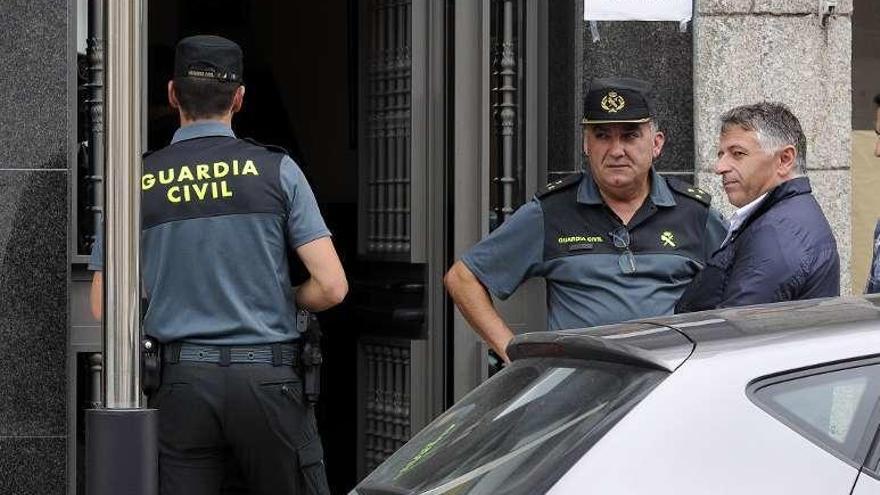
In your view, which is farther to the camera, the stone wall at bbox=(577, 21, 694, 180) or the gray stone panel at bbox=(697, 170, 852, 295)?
the gray stone panel at bbox=(697, 170, 852, 295)

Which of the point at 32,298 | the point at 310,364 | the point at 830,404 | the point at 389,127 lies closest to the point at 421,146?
the point at 389,127

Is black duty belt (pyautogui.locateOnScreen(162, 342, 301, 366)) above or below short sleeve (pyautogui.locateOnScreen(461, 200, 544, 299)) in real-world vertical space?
below

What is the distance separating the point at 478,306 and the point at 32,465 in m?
2.25

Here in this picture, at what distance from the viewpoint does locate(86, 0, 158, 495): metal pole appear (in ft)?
15.9

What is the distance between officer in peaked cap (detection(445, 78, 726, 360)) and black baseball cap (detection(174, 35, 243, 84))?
1.03 m

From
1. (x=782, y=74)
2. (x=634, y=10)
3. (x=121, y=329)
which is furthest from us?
(x=782, y=74)

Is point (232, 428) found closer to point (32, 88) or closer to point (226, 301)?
point (226, 301)

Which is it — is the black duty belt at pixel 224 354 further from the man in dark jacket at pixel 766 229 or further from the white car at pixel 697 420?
the white car at pixel 697 420

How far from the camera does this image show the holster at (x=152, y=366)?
18.1ft

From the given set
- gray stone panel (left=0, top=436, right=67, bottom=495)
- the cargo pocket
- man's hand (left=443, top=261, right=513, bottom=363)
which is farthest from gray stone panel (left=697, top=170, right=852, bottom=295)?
gray stone panel (left=0, top=436, right=67, bottom=495)

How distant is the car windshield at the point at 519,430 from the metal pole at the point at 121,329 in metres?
1.17

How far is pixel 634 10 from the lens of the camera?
25.5ft

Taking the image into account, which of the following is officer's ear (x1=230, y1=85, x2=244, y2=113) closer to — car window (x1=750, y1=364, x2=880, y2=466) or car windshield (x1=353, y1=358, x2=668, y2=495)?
car windshield (x1=353, y1=358, x2=668, y2=495)

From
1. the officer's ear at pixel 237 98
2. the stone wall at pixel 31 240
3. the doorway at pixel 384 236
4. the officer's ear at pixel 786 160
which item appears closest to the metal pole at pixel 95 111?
the stone wall at pixel 31 240
